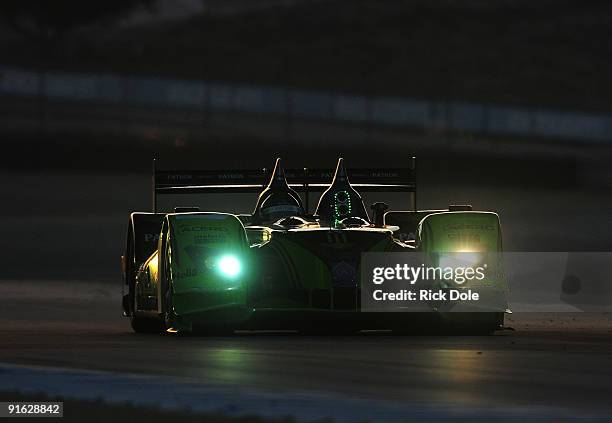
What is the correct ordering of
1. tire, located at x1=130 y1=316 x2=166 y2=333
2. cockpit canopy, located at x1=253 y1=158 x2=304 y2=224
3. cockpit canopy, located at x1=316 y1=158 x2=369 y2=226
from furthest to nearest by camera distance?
cockpit canopy, located at x1=253 y1=158 x2=304 y2=224
tire, located at x1=130 y1=316 x2=166 y2=333
cockpit canopy, located at x1=316 y1=158 x2=369 y2=226

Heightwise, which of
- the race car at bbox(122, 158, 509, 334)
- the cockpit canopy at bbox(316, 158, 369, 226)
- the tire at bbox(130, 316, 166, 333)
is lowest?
the tire at bbox(130, 316, 166, 333)

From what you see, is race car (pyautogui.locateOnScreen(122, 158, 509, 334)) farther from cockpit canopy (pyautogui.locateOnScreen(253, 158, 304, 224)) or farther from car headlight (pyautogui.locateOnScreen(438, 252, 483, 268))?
cockpit canopy (pyautogui.locateOnScreen(253, 158, 304, 224))

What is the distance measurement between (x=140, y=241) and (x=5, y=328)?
8.28 feet

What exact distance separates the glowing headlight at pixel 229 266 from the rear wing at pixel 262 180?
17.1 feet

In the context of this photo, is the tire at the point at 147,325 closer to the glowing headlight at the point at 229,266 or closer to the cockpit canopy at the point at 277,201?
the cockpit canopy at the point at 277,201

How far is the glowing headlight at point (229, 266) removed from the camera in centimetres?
1958

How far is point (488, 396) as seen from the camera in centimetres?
1195

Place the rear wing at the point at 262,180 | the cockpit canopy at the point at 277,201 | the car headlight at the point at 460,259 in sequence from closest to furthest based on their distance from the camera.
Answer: the car headlight at the point at 460,259 → the cockpit canopy at the point at 277,201 → the rear wing at the point at 262,180

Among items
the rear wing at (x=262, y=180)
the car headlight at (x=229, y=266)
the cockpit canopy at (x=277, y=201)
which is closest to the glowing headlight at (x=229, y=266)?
the car headlight at (x=229, y=266)

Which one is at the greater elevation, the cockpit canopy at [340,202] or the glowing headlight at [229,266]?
the cockpit canopy at [340,202]

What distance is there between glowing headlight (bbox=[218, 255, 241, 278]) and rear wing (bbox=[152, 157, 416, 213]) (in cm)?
522

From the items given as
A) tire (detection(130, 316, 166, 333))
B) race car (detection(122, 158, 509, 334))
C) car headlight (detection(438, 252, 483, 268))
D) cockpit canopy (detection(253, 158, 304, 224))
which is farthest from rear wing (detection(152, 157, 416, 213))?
car headlight (detection(438, 252, 483, 268))

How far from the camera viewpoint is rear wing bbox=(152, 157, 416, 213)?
24.9 metres

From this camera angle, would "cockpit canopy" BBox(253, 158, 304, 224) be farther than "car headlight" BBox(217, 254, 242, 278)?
Yes
